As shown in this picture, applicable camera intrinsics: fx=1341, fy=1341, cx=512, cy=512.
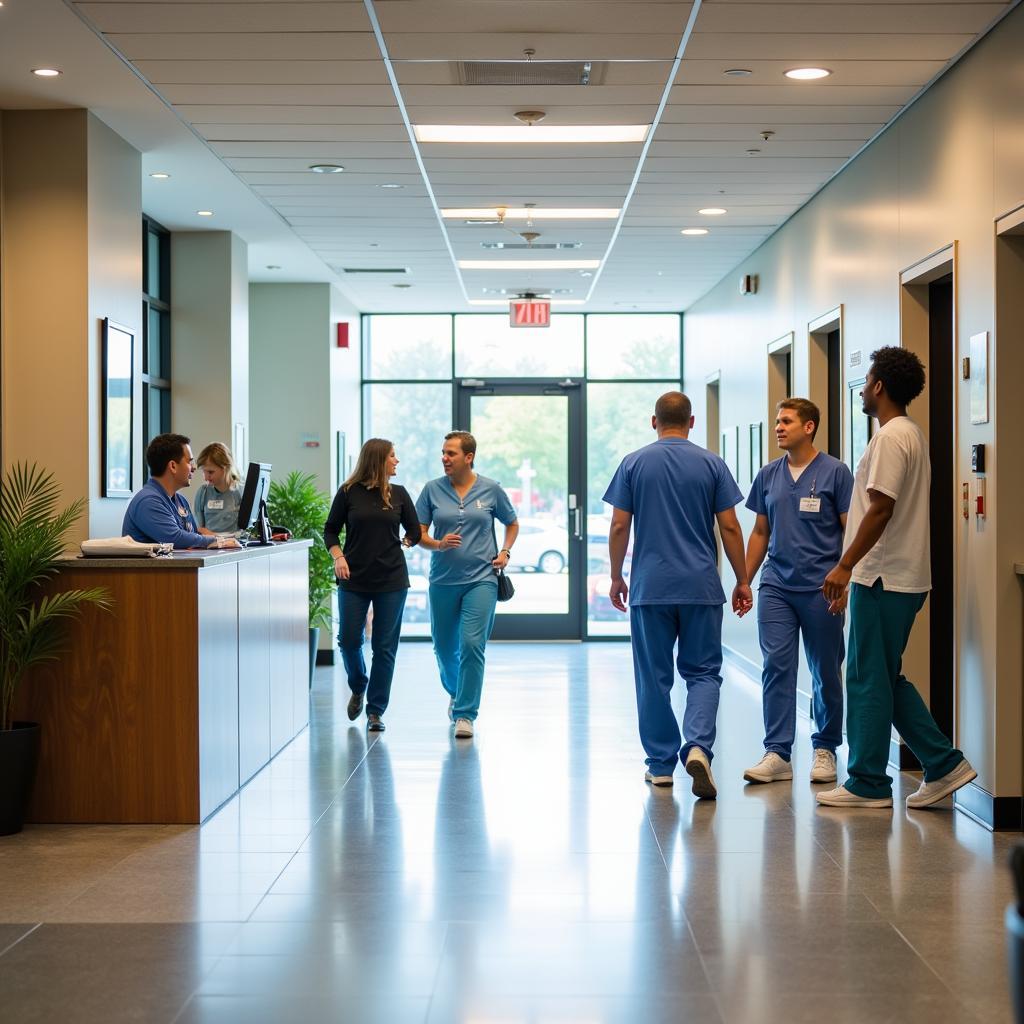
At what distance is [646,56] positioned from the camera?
5.50 metres

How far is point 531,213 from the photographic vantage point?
28.9 feet

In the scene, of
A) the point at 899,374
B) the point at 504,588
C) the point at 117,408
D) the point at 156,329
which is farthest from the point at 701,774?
the point at 156,329

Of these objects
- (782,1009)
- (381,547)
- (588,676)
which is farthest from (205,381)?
(782,1009)

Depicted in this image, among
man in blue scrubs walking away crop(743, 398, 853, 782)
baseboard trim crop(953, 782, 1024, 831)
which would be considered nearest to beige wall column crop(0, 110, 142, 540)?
man in blue scrubs walking away crop(743, 398, 853, 782)

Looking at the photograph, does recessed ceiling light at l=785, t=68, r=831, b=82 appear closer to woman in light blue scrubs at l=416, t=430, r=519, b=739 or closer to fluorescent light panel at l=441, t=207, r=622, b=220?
woman in light blue scrubs at l=416, t=430, r=519, b=739

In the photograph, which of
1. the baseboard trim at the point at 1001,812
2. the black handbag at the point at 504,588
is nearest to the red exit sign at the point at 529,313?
the black handbag at the point at 504,588

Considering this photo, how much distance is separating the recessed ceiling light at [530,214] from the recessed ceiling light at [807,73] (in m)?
2.89

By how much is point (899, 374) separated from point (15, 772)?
3693mm

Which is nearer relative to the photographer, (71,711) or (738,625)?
(71,711)

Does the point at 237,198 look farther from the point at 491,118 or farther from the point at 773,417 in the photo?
the point at 773,417

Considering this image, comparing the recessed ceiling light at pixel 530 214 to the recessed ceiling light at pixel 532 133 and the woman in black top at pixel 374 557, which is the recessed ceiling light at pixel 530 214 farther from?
the woman in black top at pixel 374 557

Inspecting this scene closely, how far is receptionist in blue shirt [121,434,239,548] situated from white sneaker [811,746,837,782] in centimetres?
277

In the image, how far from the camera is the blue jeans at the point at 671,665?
5.68 meters

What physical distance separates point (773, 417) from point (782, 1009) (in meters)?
6.39
